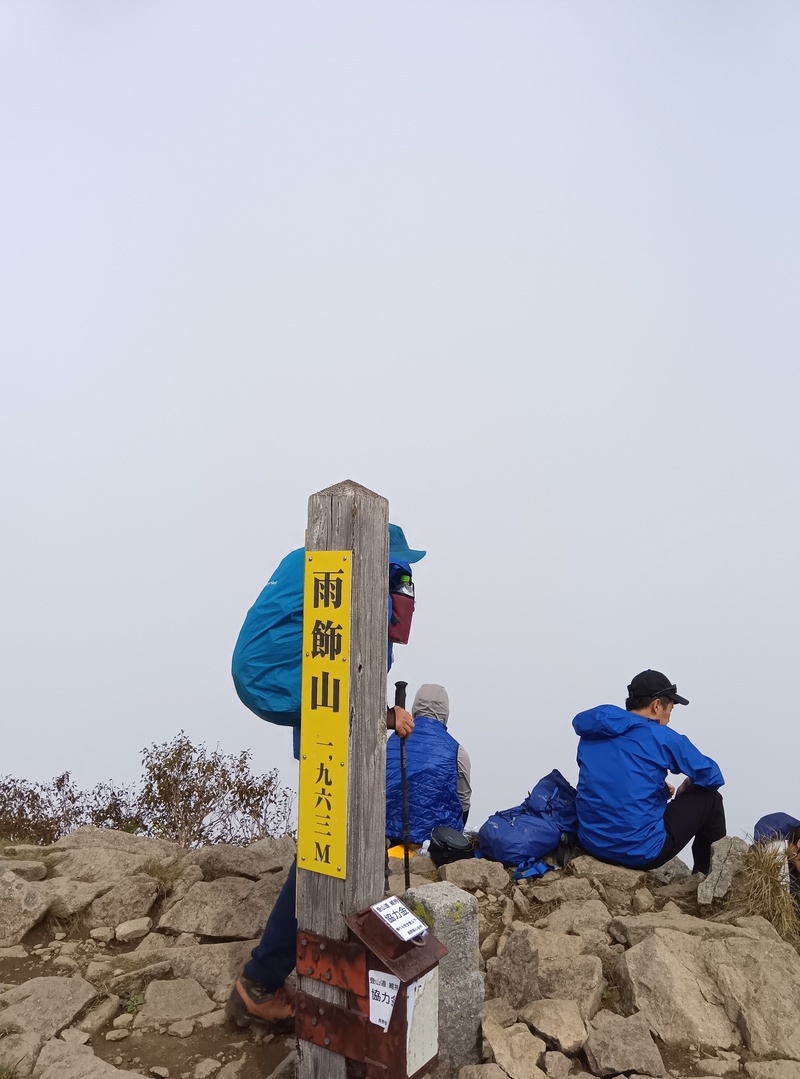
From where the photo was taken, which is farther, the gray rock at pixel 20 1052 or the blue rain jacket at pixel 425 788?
the blue rain jacket at pixel 425 788

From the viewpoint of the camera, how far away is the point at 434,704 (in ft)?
26.2

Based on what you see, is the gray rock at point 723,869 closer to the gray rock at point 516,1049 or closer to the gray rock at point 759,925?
the gray rock at point 759,925

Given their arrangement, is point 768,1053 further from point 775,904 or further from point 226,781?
point 226,781

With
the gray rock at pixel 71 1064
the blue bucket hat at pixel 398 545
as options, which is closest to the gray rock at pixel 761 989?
the blue bucket hat at pixel 398 545

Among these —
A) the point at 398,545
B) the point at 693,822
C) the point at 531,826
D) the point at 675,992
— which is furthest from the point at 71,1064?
the point at 693,822

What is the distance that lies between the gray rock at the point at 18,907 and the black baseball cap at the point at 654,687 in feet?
14.7

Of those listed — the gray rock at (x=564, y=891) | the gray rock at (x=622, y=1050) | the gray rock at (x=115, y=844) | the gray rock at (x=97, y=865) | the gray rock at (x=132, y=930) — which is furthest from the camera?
the gray rock at (x=115, y=844)

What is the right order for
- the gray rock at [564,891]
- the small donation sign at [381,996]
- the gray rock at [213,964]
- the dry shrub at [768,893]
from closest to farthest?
the small donation sign at [381,996]
the gray rock at [213,964]
the dry shrub at [768,893]
the gray rock at [564,891]

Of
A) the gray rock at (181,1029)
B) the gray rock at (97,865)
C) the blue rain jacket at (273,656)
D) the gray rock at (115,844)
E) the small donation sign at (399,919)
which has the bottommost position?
the gray rock at (181,1029)

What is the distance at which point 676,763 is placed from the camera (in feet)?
19.7

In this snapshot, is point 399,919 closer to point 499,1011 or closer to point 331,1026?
point 331,1026

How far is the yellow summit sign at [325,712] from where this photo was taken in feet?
10.8

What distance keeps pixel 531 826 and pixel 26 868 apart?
3768 millimetres

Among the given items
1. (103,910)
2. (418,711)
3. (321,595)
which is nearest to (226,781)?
(418,711)
